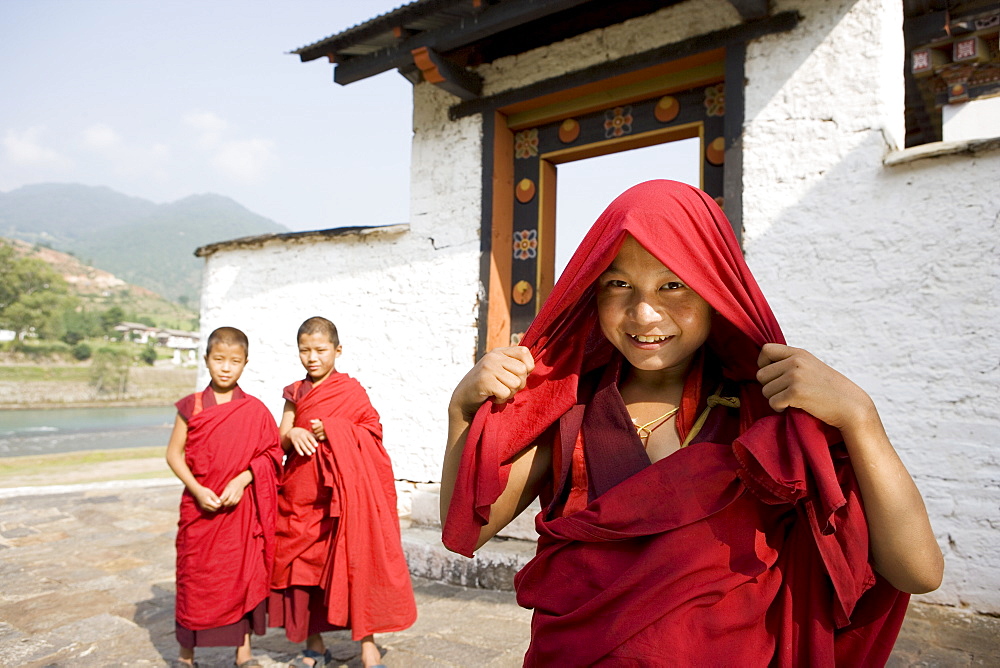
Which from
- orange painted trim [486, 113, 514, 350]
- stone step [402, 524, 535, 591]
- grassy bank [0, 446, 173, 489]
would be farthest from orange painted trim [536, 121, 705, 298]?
grassy bank [0, 446, 173, 489]

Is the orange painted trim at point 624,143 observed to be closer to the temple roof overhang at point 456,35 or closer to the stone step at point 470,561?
the temple roof overhang at point 456,35

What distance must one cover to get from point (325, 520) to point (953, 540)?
10.6 ft

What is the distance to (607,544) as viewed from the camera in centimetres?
116

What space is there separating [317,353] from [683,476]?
110 inches

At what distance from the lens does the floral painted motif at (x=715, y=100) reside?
4414 millimetres

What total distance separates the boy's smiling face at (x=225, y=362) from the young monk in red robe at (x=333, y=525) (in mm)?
312

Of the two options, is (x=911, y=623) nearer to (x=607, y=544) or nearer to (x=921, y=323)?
(x=921, y=323)

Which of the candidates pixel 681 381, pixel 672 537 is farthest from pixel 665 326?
pixel 672 537

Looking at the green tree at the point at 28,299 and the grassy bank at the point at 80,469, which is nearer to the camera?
the grassy bank at the point at 80,469

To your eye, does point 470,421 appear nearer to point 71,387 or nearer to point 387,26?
point 387,26

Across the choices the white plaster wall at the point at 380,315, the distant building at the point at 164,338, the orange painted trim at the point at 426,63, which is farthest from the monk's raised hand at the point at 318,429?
the distant building at the point at 164,338

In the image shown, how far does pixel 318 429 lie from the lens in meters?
3.47

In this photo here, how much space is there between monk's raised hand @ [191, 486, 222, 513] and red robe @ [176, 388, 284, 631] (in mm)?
45

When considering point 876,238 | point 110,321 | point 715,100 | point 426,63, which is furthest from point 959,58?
point 110,321
